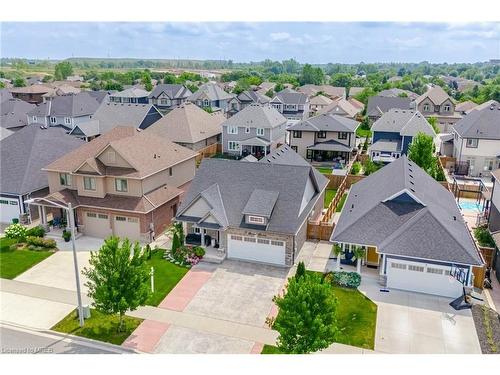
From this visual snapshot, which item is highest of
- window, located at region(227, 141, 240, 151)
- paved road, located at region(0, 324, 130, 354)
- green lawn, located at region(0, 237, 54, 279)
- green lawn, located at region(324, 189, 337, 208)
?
window, located at region(227, 141, 240, 151)

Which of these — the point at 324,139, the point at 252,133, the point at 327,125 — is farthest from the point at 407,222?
the point at 252,133

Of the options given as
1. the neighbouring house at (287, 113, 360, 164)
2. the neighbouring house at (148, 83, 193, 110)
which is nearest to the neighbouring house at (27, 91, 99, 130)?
the neighbouring house at (148, 83, 193, 110)

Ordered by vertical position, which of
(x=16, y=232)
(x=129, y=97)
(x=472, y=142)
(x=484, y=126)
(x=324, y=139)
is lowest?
(x=16, y=232)

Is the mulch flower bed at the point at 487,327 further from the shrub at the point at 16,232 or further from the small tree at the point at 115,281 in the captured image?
the shrub at the point at 16,232

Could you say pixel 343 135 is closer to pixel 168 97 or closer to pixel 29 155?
pixel 29 155

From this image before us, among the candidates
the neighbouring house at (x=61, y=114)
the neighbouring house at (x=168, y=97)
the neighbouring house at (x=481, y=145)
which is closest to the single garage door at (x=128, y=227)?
the neighbouring house at (x=481, y=145)

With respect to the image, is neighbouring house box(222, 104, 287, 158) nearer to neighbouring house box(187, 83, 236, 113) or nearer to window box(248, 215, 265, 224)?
window box(248, 215, 265, 224)
